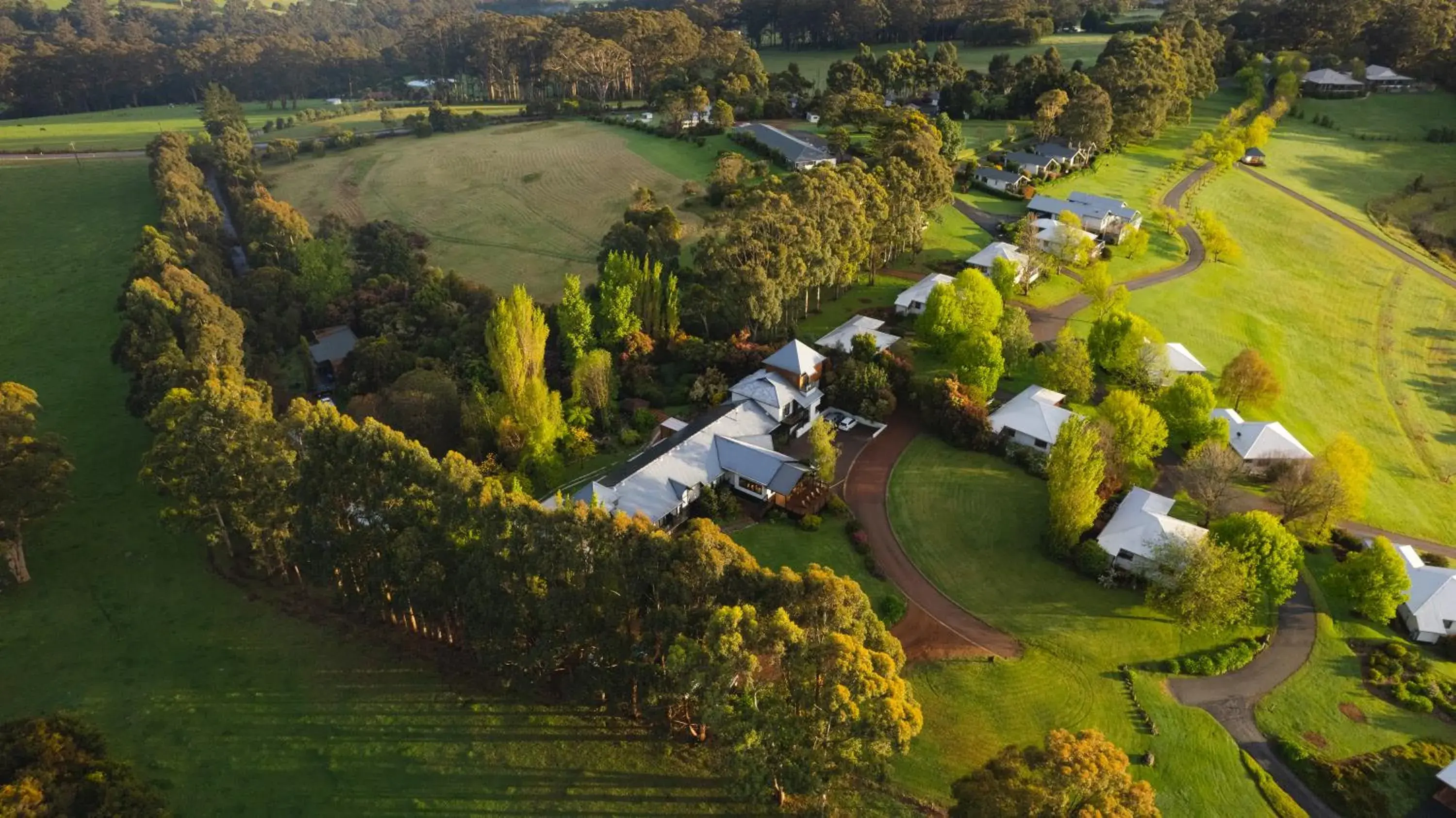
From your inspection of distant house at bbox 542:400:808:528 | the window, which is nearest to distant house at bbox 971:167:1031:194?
distant house at bbox 542:400:808:528

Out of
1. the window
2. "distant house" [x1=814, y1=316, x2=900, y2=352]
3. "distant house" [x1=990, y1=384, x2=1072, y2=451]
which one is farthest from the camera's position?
"distant house" [x1=814, y1=316, x2=900, y2=352]

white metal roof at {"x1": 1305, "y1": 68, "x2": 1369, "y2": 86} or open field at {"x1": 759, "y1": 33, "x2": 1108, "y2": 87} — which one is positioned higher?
open field at {"x1": 759, "y1": 33, "x2": 1108, "y2": 87}

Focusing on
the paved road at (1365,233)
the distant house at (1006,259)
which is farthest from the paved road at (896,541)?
the paved road at (1365,233)

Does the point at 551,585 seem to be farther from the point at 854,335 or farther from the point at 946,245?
the point at 946,245

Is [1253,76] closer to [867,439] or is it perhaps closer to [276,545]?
[867,439]

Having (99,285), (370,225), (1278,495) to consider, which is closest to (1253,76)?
(1278,495)

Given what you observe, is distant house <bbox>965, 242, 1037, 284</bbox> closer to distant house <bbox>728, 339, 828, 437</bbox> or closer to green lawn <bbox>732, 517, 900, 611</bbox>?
distant house <bbox>728, 339, 828, 437</bbox>
